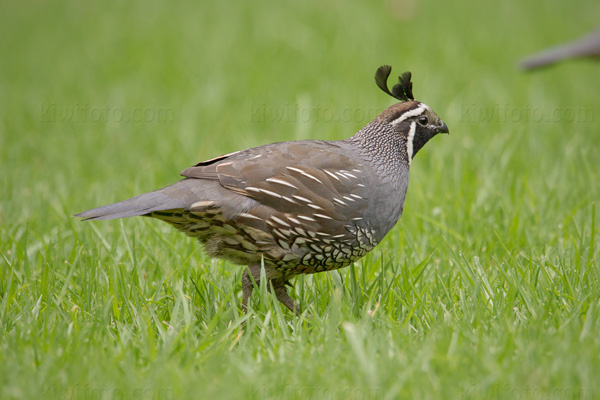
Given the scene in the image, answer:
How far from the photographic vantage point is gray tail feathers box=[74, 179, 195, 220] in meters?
3.98

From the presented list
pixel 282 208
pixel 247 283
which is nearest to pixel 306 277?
pixel 247 283

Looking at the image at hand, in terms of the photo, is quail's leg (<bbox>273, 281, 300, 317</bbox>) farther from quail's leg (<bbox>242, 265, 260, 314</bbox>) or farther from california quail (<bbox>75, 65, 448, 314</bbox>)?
quail's leg (<bbox>242, 265, 260, 314</bbox>)

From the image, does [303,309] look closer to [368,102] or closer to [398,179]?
[398,179]

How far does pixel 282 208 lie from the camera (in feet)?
13.8

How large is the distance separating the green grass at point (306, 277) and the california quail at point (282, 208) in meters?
0.24

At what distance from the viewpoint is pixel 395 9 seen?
11.9 meters

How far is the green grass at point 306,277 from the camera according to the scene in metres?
3.23

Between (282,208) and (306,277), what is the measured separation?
96 cm

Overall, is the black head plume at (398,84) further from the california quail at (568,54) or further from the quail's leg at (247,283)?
the california quail at (568,54)

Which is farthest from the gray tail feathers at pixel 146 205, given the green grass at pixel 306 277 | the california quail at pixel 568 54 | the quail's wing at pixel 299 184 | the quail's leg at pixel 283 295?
the california quail at pixel 568 54

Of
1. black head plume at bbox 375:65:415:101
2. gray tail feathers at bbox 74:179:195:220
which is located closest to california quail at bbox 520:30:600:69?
black head plume at bbox 375:65:415:101

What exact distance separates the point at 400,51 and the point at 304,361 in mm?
7398

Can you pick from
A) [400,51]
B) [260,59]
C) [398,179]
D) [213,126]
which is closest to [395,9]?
[400,51]

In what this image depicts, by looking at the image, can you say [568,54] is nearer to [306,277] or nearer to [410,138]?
[410,138]
